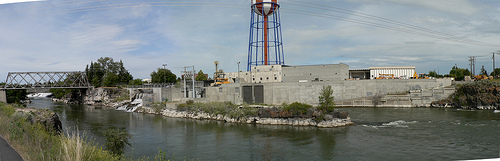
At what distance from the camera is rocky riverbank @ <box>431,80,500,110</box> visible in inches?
1680

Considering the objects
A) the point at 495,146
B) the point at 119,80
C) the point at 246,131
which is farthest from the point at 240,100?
the point at 119,80

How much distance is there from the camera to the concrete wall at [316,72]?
55.9m

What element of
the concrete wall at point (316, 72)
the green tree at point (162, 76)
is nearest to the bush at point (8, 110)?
the concrete wall at point (316, 72)

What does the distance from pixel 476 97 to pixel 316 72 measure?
1035 inches

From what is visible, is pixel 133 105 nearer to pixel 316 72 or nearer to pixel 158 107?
pixel 158 107

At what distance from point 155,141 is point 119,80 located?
79.8m

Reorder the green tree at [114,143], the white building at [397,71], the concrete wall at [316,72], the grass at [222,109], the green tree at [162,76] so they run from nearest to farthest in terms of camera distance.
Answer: the green tree at [114,143]
the grass at [222,109]
the concrete wall at [316,72]
the white building at [397,71]
the green tree at [162,76]

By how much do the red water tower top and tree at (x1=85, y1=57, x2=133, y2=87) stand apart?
5731 centimetres

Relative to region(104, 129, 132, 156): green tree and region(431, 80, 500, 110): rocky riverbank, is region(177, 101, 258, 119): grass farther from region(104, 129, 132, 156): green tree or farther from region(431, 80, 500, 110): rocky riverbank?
region(431, 80, 500, 110): rocky riverbank

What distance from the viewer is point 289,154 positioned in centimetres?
2019

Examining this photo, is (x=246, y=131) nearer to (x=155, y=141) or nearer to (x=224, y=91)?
(x=155, y=141)

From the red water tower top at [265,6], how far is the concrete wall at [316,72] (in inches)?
504

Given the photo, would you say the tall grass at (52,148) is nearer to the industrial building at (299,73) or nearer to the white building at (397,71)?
the industrial building at (299,73)

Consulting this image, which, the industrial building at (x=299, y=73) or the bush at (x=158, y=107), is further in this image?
the industrial building at (x=299, y=73)
